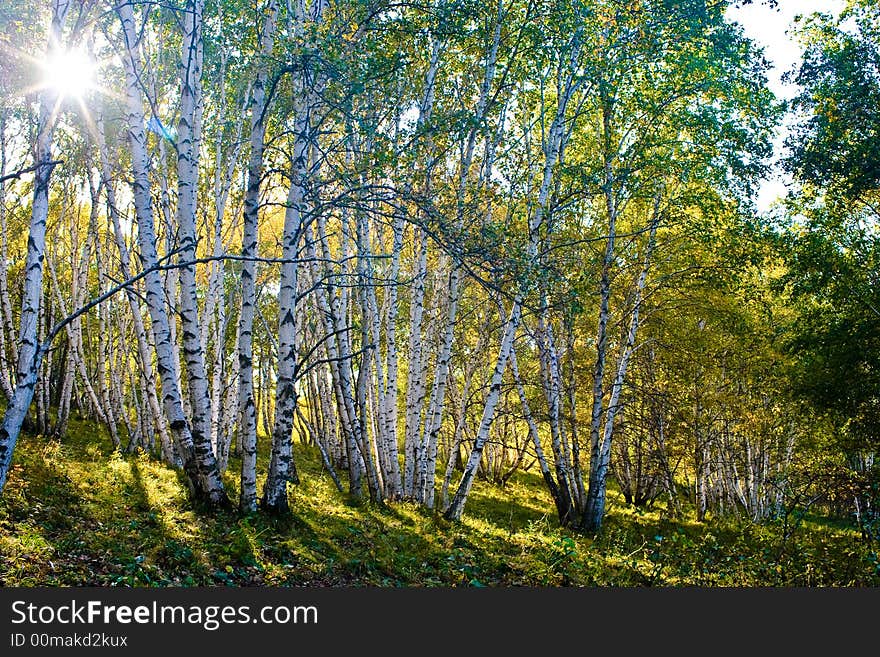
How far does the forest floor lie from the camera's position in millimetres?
7121

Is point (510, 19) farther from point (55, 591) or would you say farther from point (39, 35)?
point (55, 591)

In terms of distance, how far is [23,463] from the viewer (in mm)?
10508

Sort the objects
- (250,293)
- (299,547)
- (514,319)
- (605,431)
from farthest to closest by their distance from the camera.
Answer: (605,431), (514,319), (250,293), (299,547)

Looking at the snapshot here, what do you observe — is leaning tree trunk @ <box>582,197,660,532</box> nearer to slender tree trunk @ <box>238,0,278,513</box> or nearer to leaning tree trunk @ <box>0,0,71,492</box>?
slender tree trunk @ <box>238,0,278,513</box>

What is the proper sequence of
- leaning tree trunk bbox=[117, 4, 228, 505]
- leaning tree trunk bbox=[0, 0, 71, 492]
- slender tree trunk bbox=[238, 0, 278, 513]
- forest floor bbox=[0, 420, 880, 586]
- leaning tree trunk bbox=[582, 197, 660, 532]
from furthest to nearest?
1. leaning tree trunk bbox=[582, 197, 660, 532]
2. slender tree trunk bbox=[238, 0, 278, 513]
3. leaning tree trunk bbox=[117, 4, 228, 505]
4. forest floor bbox=[0, 420, 880, 586]
5. leaning tree trunk bbox=[0, 0, 71, 492]

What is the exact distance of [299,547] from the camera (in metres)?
8.94

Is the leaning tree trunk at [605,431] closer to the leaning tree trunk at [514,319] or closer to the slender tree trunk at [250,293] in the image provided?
the leaning tree trunk at [514,319]

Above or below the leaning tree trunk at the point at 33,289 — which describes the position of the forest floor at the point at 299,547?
below

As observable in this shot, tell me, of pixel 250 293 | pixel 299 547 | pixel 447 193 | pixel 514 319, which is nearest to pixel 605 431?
pixel 514 319

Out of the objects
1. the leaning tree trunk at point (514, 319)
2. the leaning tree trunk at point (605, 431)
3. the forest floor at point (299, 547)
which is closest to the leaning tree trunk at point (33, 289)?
the forest floor at point (299, 547)

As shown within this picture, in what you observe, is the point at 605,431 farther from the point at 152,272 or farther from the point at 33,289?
the point at 33,289

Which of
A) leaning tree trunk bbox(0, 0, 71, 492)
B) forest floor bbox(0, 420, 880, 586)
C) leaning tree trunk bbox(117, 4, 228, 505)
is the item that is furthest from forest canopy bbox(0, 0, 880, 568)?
leaning tree trunk bbox(0, 0, 71, 492)

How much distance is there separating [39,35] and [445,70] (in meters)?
7.62

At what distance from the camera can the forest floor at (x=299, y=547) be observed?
7.12 meters
